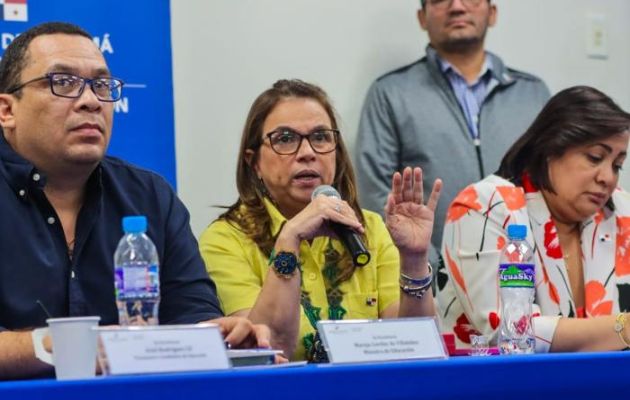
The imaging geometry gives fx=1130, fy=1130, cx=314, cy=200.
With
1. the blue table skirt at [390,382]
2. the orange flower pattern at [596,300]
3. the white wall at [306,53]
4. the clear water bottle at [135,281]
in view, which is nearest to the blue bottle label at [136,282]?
the clear water bottle at [135,281]

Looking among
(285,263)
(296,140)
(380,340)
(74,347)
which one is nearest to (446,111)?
(296,140)

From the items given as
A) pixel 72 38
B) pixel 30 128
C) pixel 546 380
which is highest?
pixel 72 38

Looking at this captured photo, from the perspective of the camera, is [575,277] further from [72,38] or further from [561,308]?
[72,38]

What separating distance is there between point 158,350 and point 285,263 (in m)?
1.04

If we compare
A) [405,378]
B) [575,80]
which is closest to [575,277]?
[405,378]

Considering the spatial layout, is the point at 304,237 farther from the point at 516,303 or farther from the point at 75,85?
the point at 75,85

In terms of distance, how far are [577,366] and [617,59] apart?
327 cm

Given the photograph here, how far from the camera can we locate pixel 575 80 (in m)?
4.61

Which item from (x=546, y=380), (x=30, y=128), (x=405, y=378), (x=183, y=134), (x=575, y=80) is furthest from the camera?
(x=575, y=80)

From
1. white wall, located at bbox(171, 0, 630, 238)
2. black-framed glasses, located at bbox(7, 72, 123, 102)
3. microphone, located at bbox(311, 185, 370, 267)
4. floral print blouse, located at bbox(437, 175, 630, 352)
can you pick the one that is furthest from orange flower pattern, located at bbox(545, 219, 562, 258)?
white wall, located at bbox(171, 0, 630, 238)

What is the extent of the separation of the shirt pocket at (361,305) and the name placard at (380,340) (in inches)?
39.3

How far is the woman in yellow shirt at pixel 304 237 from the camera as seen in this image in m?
2.44

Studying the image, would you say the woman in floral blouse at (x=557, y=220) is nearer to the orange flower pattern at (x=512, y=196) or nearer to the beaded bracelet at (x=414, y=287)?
the orange flower pattern at (x=512, y=196)

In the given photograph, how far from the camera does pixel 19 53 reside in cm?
238
